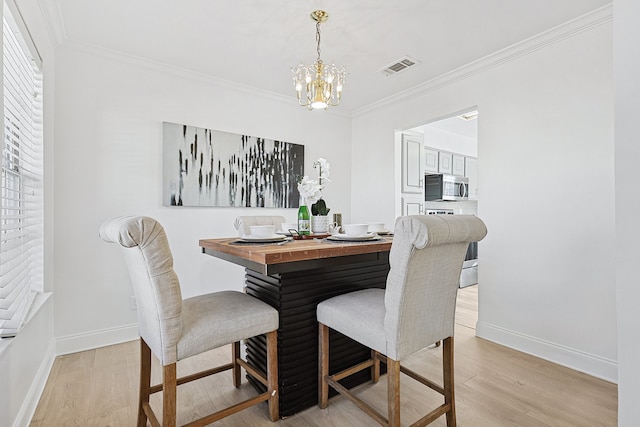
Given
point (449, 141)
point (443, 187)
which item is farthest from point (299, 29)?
point (449, 141)

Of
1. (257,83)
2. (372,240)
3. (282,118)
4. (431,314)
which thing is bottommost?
(431,314)

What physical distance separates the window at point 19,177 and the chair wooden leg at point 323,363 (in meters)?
1.44

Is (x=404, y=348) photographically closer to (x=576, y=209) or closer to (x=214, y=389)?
(x=214, y=389)

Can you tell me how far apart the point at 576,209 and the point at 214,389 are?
2.71 m

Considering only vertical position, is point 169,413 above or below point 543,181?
below

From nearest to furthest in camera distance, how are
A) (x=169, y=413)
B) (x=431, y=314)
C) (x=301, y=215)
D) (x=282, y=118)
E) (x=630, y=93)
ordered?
(x=630, y=93), (x=169, y=413), (x=431, y=314), (x=301, y=215), (x=282, y=118)

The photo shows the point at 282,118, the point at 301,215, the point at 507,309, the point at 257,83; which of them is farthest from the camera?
the point at 282,118

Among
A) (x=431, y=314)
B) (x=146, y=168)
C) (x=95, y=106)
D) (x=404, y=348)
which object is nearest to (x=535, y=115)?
(x=431, y=314)

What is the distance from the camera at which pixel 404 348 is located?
1.38 meters

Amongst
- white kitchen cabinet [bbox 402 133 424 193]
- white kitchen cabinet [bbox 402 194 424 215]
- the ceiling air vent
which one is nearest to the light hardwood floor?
white kitchen cabinet [bbox 402 194 424 215]

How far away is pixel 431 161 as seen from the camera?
4973mm

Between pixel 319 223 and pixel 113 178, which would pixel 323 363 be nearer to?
pixel 319 223

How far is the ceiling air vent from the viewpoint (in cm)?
285

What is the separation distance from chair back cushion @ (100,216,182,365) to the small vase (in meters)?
1.05
